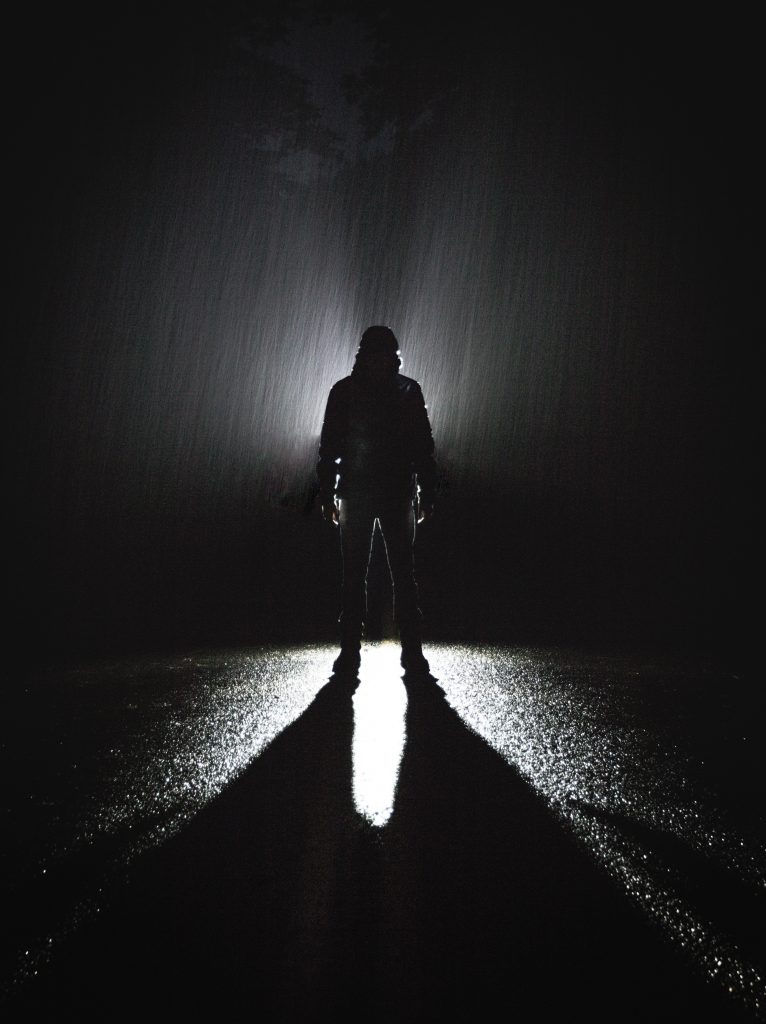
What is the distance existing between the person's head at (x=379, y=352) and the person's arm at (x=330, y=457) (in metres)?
0.22

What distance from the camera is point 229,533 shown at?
21.0 feet

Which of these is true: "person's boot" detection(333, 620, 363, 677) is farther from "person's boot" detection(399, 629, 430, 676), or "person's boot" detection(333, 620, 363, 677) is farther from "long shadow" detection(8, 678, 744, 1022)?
"long shadow" detection(8, 678, 744, 1022)

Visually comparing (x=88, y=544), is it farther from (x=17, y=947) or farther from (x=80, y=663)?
(x=17, y=947)

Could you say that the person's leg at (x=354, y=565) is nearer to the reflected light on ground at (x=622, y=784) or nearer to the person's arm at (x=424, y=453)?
the person's arm at (x=424, y=453)

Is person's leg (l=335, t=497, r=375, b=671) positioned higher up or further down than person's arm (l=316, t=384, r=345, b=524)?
further down

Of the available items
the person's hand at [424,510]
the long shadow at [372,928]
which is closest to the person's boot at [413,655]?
the person's hand at [424,510]

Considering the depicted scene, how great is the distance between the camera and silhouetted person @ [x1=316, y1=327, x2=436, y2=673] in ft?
7.48

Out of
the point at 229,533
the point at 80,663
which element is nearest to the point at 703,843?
the point at 80,663

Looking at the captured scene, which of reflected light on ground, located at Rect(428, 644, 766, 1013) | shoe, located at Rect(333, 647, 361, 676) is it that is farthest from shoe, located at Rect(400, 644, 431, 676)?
shoe, located at Rect(333, 647, 361, 676)

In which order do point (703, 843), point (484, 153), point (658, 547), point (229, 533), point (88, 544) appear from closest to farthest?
point (703, 843)
point (658, 547)
point (88, 544)
point (229, 533)
point (484, 153)

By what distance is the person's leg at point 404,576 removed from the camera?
2219 mm

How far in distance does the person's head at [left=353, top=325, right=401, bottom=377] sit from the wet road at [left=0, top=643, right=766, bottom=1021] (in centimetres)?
166

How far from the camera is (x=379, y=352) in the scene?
236 cm

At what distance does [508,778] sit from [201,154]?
35.1ft
